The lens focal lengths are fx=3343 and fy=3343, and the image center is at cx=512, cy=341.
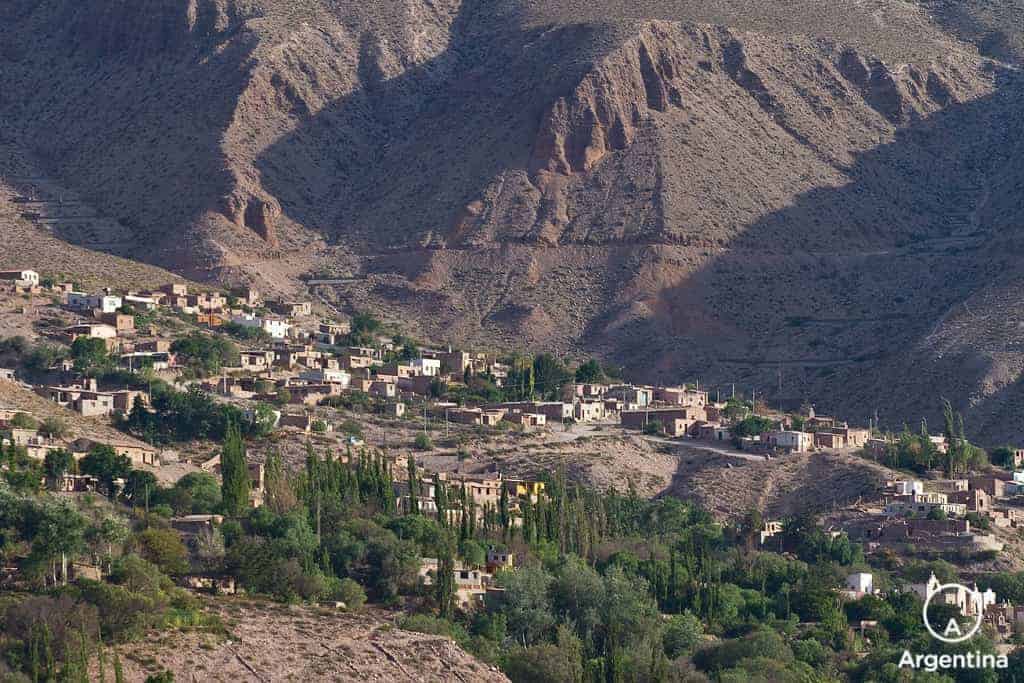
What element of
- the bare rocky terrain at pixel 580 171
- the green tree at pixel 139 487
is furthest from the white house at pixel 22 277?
the green tree at pixel 139 487

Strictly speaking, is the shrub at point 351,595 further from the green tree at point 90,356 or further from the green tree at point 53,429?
the green tree at point 90,356

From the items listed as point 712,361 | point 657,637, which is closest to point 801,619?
point 657,637

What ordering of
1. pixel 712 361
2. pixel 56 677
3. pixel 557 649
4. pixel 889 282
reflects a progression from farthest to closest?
pixel 889 282, pixel 712 361, pixel 557 649, pixel 56 677

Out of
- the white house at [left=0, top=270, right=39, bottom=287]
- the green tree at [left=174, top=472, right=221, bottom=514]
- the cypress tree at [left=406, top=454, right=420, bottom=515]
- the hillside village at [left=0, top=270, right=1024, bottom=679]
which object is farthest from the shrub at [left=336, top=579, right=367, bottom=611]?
the white house at [left=0, top=270, right=39, bottom=287]

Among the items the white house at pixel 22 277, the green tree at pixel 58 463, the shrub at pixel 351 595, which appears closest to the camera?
the shrub at pixel 351 595

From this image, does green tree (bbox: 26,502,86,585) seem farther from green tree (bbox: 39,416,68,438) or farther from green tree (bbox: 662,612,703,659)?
green tree (bbox: 39,416,68,438)

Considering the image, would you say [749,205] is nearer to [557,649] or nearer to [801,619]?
[801,619]
